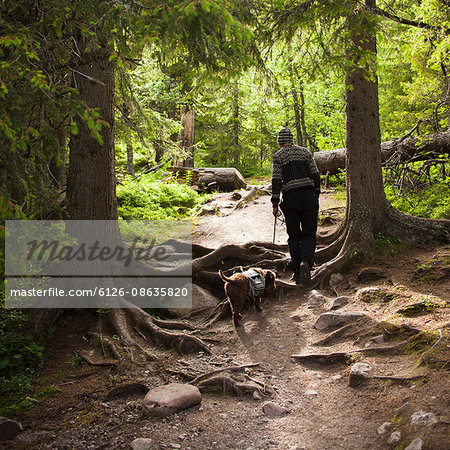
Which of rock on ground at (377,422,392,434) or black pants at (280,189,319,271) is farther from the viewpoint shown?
black pants at (280,189,319,271)

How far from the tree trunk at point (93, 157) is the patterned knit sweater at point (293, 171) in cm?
275

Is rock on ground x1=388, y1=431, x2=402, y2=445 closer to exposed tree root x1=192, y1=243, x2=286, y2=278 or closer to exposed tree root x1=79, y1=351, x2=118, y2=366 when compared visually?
exposed tree root x1=79, y1=351, x2=118, y2=366

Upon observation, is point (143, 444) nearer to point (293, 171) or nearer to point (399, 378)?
point (399, 378)

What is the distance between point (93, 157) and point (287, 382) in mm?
4354

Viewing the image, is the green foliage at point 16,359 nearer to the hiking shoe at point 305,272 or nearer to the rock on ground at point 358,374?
the rock on ground at point 358,374

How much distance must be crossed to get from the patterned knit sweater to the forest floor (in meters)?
1.95

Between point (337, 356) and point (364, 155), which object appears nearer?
point (337, 356)

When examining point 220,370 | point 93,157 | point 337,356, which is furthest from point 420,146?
point 220,370

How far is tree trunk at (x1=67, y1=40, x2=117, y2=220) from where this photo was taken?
20.7 ft

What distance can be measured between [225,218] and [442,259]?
674cm

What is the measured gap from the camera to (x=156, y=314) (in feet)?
24.0

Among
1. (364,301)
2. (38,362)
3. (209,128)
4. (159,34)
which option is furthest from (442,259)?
(209,128)

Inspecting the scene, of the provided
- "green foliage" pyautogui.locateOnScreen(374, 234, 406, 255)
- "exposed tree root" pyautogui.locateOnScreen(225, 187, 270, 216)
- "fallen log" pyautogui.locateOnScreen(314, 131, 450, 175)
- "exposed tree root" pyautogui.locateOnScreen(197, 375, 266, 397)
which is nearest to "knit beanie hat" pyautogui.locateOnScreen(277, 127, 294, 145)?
"green foliage" pyautogui.locateOnScreen(374, 234, 406, 255)

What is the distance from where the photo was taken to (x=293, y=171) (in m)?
6.79
